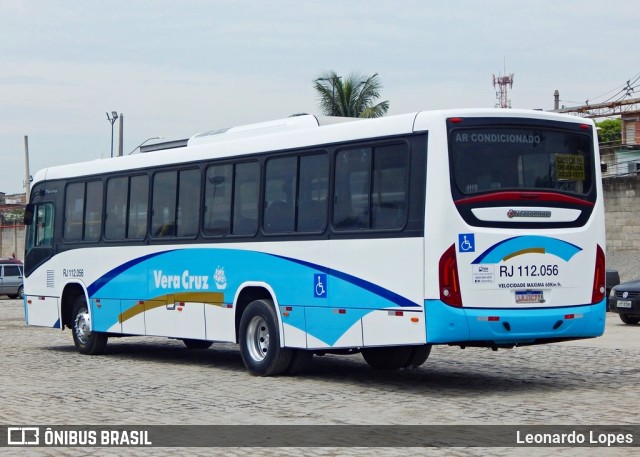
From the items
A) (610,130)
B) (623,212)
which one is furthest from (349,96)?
(610,130)

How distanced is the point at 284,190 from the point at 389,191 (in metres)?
2.24

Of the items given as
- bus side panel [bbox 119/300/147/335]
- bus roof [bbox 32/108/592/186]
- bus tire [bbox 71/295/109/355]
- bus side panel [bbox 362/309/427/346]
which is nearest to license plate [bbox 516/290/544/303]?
bus side panel [bbox 362/309/427/346]

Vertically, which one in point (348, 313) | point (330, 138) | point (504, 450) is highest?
point (330, 138)

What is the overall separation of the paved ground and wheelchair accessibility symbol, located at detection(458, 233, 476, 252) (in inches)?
62.3

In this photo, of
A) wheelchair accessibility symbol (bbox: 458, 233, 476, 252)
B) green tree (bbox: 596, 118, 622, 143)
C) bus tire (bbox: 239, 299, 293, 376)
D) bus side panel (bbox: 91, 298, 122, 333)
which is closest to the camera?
wheelchair accessibility symbol (bbox: 458, 233, 476, 252)

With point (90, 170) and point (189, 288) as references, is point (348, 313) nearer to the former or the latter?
point (189, 288)

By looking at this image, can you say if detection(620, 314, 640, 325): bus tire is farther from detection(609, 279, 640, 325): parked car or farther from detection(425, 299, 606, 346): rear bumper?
detection(425, 299, 606, 346): rear bumper

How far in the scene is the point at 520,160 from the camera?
13.8 meters

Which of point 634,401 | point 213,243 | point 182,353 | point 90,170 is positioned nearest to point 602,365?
point 634,401

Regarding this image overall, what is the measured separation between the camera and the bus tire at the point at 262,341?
51.1 ft

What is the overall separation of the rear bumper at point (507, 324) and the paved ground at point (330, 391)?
24.1 inches

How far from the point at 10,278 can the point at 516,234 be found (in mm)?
40081

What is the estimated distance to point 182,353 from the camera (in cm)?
2069

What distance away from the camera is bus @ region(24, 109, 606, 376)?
13.3 m
